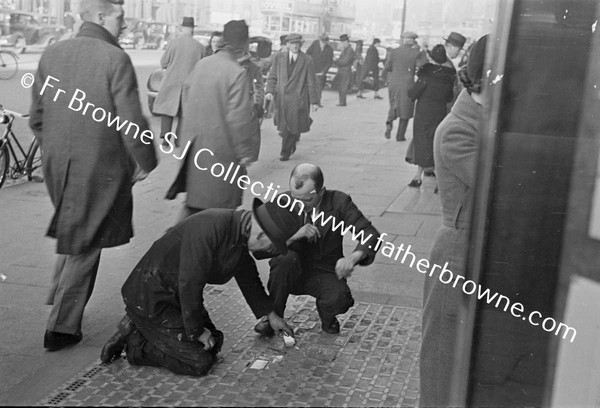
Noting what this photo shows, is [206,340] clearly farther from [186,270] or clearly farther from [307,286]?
[307,286]

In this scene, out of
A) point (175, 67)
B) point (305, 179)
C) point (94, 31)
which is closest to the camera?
point (94, 31)

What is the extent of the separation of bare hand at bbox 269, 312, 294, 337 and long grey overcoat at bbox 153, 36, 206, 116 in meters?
2.03

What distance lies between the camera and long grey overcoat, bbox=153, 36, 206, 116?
5730 millimetres

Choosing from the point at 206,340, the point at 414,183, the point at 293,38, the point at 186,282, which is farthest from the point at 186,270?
the point at 414,183

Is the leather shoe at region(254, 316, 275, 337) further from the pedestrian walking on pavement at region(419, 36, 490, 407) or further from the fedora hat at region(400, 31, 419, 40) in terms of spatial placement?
the fedora hat at region(400, 31, 419, 40)

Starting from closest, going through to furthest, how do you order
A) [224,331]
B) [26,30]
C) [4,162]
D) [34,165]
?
1. [224,331]
2. [26,30]
3. [4,162]
4. [34,165]

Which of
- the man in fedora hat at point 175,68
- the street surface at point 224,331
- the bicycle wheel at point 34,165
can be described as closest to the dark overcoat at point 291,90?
the street surface at point 224,331

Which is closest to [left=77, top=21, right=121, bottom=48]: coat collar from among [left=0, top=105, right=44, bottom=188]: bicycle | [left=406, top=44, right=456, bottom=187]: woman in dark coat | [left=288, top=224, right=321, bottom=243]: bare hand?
[left=288, top=224, right=321, bottom=243]: bare hand

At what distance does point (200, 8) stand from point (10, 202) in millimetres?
2331

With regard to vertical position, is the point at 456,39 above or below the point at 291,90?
above

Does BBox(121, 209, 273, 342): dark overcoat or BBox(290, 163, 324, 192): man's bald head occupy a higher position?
BBox(290, 163, 324, 192): man's bald head

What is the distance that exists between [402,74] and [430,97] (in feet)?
5.49

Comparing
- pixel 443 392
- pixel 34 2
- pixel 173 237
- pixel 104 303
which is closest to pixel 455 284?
pixel 443 392

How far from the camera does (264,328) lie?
4246 millimetres
